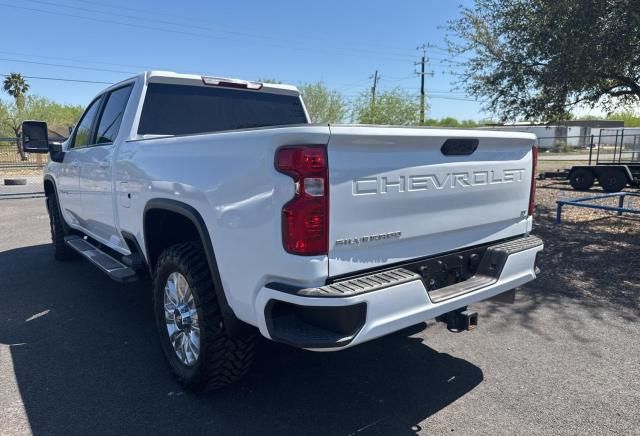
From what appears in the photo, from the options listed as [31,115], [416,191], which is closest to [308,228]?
[416,191]

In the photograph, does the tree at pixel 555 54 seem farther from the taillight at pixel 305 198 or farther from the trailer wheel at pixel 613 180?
the taillight at pixel 305 198

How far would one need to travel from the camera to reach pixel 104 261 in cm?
432

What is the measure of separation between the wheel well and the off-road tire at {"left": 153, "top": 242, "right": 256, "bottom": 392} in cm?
33

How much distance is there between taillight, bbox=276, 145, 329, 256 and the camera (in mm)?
2221

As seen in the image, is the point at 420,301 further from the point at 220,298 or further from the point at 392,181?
the point at 220,298

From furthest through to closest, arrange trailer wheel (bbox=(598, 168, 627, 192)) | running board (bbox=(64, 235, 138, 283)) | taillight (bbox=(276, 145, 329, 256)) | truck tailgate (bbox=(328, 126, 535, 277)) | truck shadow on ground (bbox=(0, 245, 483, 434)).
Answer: trailer wheel (bbox=(598, 168, 627, 192)) → running board (bbox=(64, 235, 138, 283)) → truck shadow on ground (bbox=(0, 245, 483, 434)) → truck tailgate (bbox=(328, 126, 535, 277)) → taillight (bbox=(276, 145, 329, 256))

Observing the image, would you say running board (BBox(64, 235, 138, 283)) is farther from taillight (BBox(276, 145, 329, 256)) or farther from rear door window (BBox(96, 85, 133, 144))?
taillight (BBox(276, 145, 329, 256))

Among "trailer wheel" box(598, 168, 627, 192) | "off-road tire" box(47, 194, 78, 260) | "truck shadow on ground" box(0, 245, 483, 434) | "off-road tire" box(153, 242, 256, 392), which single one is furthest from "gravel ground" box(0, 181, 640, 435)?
"trailer wheel" box(598, 168, 627, 192)

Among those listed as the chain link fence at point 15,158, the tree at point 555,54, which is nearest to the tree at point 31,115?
the chain link fence at point 15,158

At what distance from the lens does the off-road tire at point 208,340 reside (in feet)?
9.34

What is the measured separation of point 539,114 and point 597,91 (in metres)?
1.29

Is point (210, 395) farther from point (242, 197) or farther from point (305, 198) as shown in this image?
point (305, 198)

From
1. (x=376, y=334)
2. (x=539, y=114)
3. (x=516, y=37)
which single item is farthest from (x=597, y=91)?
(x=376, y=334)

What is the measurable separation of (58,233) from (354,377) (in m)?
4.86
